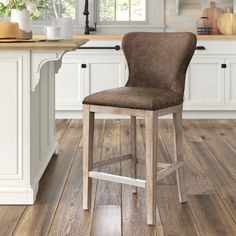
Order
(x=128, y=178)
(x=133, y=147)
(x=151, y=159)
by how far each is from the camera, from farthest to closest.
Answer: (x=133, y=147) → (x=128, y=178) → (x=151, y=159)

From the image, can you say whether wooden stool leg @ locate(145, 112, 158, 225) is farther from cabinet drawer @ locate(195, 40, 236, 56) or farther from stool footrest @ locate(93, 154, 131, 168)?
cabinet drawer @ locate(195, 40, 236, 56)

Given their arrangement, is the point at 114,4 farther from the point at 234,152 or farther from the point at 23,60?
the point at 23,60

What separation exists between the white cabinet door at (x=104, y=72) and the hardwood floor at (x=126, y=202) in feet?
4.19

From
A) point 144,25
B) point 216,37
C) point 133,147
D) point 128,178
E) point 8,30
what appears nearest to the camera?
point 128,178

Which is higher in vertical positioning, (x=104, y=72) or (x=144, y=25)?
(x=144, y=25)

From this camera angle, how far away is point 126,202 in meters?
2.96

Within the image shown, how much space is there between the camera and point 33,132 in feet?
10.0

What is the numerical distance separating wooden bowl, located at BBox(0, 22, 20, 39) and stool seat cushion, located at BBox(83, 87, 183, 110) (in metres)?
0.62

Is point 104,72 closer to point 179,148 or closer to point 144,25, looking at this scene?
point 144,25

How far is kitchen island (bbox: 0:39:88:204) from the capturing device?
283 centimetres

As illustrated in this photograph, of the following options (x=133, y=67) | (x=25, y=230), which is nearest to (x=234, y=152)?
(x=133, y=67)

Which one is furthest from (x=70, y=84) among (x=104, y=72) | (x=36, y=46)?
(x=36, y=46)

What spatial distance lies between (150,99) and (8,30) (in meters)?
0.94

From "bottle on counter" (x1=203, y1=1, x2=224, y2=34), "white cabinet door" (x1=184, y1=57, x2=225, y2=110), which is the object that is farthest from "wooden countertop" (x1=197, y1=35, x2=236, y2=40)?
"bottle on counter" (x1=203, y1=1, x2=224, y2=34)
